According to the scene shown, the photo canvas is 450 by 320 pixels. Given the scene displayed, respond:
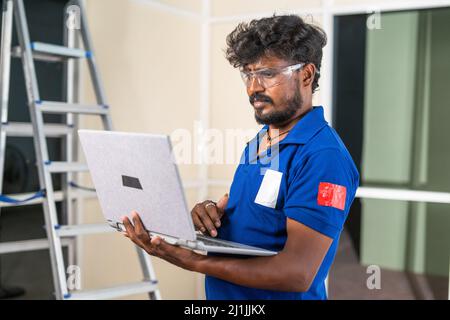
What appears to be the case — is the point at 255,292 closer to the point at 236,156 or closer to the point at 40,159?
the point at 40,159

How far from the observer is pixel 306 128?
1399mm

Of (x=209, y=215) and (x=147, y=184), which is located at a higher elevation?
(x=147, y=184)

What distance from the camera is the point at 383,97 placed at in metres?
3.50

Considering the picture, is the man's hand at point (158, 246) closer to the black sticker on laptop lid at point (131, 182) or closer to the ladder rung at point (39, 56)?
the black sticker on laptop lid at point (131, 182)

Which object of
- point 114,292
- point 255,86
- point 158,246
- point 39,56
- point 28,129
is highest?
point 39,56

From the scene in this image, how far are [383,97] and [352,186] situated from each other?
227 cm

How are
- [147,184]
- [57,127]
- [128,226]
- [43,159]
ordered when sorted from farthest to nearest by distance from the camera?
[57,127], [43,159], [128,226], [147,184]

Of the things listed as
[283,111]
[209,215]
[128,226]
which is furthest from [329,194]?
[128,226]

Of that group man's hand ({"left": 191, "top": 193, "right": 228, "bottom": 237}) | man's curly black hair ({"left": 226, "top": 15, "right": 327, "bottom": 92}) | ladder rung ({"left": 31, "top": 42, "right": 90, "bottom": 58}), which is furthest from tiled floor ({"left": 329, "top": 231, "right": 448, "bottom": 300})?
man's curly black hair ({"left": 226, "top": 15, "right": 327, "bottom": 92})

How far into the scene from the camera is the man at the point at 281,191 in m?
1.28

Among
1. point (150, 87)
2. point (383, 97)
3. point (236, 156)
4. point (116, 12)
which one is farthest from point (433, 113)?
point (116, 12)

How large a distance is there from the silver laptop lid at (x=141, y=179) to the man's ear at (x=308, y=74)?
43 centimetres

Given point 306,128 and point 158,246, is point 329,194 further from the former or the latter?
point 158,246

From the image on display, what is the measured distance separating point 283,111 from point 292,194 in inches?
8.7
